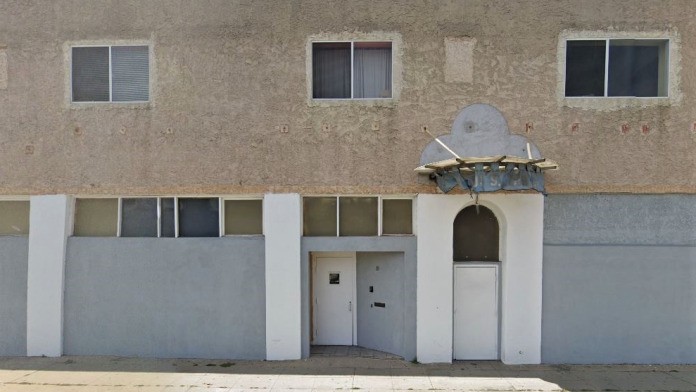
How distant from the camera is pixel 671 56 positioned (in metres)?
7.22

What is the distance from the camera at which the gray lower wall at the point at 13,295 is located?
7.65 metres

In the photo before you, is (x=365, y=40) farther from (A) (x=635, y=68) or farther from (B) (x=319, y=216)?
(A) (x=635, y=68)

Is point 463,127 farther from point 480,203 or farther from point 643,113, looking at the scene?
point 643,113

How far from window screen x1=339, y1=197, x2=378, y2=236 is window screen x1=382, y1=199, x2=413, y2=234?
0.72ft

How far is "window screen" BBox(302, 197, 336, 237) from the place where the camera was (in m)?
7.67

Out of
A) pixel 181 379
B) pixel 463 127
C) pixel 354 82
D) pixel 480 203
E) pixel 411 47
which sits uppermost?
pixel 411 47

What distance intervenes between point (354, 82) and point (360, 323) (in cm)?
493

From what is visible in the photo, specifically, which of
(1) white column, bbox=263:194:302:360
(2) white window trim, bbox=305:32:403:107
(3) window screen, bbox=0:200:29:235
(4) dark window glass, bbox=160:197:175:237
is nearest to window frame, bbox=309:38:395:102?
(2) white window trim, bbox=305:32:403:107

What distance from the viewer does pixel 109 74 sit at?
7.66m

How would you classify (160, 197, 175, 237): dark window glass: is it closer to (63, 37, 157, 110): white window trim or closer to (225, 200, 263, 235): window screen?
(225, 200, 263, 235): window screen

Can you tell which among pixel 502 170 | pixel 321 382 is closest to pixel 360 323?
pixel 321 382

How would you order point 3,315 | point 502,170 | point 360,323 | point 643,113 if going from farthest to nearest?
point 360,323, point 3,315, point 643,113, point 502,170

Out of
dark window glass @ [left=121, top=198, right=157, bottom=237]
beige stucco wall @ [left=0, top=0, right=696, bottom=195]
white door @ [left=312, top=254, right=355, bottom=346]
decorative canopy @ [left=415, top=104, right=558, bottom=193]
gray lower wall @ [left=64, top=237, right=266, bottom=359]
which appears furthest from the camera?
white door @ [left=312, top=254, right=355, bottom=346]

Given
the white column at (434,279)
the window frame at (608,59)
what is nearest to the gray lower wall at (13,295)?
the white column at (434,279)
